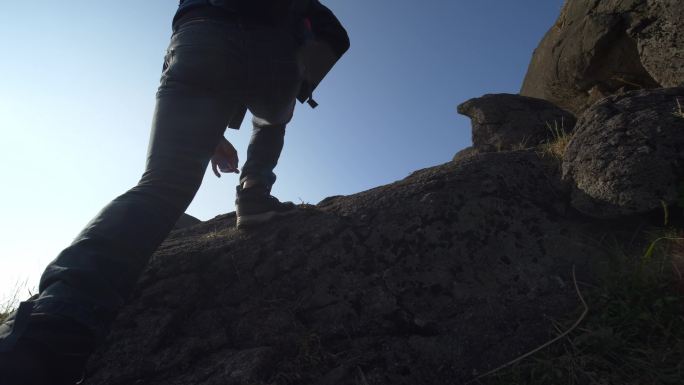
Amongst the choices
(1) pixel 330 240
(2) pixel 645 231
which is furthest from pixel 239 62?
(2) pixel 645 231

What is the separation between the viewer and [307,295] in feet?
6.40

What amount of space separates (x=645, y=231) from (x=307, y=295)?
1665 mm

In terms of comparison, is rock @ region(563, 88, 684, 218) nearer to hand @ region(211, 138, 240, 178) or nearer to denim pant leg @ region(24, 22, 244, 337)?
denim pant leg @ region(24, 22, 244, 337)

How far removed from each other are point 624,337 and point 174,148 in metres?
1.96

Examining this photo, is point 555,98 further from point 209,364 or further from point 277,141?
point 209,364

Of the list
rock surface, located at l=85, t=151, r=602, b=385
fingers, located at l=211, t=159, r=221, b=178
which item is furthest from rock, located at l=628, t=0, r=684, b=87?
fingers, located at l=211, t=159, r=221, b=178

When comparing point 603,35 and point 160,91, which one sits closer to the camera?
point 160,91

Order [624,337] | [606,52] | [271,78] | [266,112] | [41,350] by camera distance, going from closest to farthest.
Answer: [41,350], [624,337], [271,78], [266,112], [606,52]

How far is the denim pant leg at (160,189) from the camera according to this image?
132 cm

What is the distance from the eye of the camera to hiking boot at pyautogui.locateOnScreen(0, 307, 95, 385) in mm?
1148

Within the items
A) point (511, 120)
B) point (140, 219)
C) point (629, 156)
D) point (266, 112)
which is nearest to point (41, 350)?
point (140, 219)

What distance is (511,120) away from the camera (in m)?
4.87

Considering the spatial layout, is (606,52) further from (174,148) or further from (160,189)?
(160,189)

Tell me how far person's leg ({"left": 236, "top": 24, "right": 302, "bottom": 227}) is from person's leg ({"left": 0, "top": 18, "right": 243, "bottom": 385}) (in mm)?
123
